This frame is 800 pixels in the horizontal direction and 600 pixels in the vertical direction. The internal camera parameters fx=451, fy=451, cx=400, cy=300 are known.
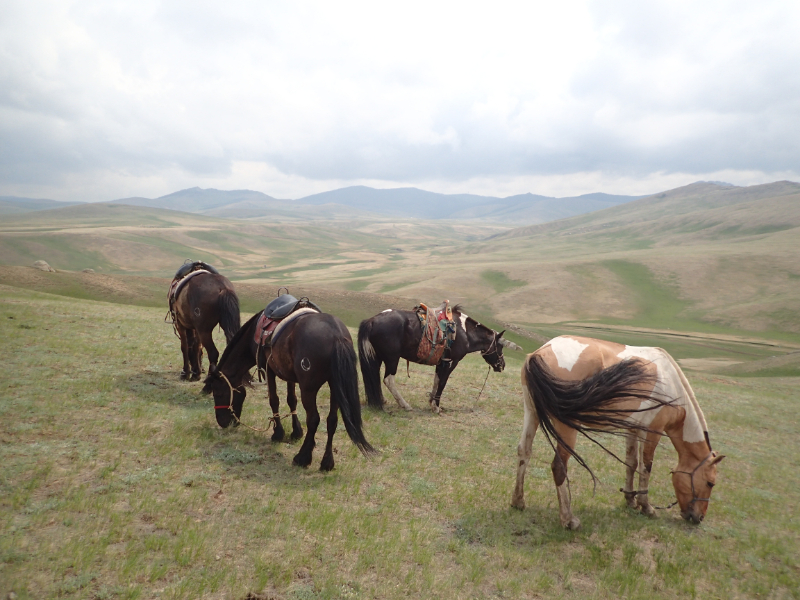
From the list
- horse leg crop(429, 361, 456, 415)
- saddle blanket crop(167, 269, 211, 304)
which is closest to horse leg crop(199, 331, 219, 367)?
saddle blanket crop(167, 269, 211, 304)

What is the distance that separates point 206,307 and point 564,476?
840 cm

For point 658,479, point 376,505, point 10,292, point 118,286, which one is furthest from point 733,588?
point 118,286

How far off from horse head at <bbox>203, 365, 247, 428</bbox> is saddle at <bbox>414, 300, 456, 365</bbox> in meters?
4.77

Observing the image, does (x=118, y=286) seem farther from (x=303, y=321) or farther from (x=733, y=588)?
(x=733, y=588)

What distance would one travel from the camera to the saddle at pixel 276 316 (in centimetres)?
821

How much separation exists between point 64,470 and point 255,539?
3083mm

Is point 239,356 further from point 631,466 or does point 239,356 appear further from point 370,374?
point 631,466

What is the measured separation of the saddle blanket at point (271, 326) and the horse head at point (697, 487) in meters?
6.68

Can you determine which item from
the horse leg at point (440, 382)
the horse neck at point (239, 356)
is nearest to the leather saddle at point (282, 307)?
the horse neck at point (239, 356)

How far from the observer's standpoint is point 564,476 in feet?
21.7

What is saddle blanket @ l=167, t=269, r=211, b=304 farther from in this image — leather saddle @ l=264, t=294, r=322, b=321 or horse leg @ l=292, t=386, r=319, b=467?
horse leg @ l=292, t=386, r=319, b=467

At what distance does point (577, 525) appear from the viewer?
21.9ft

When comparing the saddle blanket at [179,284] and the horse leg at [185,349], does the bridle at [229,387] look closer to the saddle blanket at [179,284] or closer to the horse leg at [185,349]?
the horse leg at [185,349]

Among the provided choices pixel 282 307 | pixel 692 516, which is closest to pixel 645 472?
pixel 692 516
